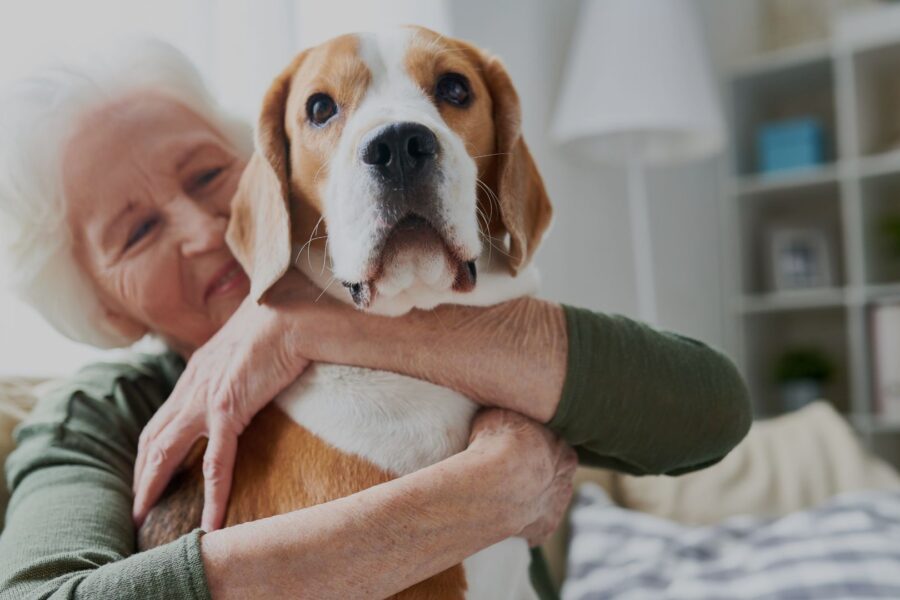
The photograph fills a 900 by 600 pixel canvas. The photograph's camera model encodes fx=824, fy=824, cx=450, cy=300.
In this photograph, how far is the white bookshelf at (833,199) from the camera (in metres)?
3.27

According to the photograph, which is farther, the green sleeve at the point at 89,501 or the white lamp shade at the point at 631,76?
the white lamp shade at the point at 631,76

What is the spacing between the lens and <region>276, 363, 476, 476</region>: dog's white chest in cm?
73

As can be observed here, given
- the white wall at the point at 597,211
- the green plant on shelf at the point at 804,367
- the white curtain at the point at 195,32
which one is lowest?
the green plant on shelf at the point at 804,367

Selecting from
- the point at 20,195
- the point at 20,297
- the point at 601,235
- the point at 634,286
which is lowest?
the point at 634,286

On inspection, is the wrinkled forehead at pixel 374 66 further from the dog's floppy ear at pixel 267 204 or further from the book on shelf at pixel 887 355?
the book on shelf at pixel 887 355

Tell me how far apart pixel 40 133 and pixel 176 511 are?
0.40 m

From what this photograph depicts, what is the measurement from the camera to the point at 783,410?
373cm

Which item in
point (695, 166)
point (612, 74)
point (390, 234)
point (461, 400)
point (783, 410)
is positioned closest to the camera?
point (390, 234)

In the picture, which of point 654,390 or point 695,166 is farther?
point 695,166

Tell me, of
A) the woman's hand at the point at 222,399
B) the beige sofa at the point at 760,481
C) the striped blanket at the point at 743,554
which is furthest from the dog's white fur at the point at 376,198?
the beige sofa at the point at 760,481

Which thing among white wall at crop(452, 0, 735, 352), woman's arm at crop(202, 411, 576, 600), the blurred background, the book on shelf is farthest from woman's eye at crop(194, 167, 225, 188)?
the book on shelf

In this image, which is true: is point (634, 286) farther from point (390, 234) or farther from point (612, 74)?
point (390, 234)

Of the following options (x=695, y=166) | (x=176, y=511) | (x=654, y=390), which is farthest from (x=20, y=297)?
(x=695, y=166)

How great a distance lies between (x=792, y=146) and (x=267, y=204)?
10.6ft
